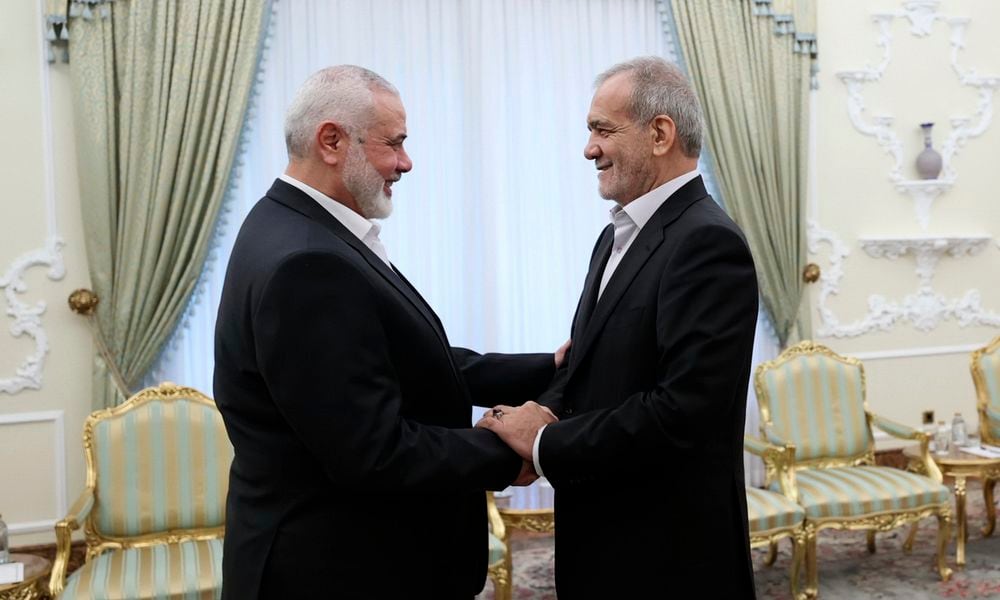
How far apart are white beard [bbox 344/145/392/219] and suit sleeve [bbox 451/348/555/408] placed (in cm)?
74

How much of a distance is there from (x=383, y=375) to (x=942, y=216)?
5503mm

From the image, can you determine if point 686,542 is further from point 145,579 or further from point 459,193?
point 459,193

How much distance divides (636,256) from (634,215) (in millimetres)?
131

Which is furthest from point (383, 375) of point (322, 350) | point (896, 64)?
point (896, 64)

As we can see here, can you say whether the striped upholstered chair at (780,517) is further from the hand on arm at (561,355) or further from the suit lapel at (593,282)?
the suit lapel at (593,282)

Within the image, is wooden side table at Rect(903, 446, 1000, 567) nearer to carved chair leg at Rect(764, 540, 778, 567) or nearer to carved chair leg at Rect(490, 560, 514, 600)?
carved chair leg at Rect(764, 540, 778, 567)

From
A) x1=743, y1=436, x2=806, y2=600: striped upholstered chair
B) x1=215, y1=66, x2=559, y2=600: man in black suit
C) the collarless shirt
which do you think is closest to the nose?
x1=215, y1=66, x2=559, y2=600: man in black suit

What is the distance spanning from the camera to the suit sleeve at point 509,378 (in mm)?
2693

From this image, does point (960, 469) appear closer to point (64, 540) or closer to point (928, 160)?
point (928, 160)

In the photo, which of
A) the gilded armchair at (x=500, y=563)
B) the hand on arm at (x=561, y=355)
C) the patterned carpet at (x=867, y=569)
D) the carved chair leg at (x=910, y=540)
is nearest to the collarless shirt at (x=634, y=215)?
the hand on arm at (x=561, y=355)

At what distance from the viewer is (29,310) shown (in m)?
4.63

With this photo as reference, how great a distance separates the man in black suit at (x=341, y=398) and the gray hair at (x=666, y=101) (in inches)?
21.4

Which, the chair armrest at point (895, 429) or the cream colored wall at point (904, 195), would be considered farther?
the cream colored wall at point (904, 195)

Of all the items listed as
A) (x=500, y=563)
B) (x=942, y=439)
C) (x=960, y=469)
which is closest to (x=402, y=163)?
(x=500, y=563)
